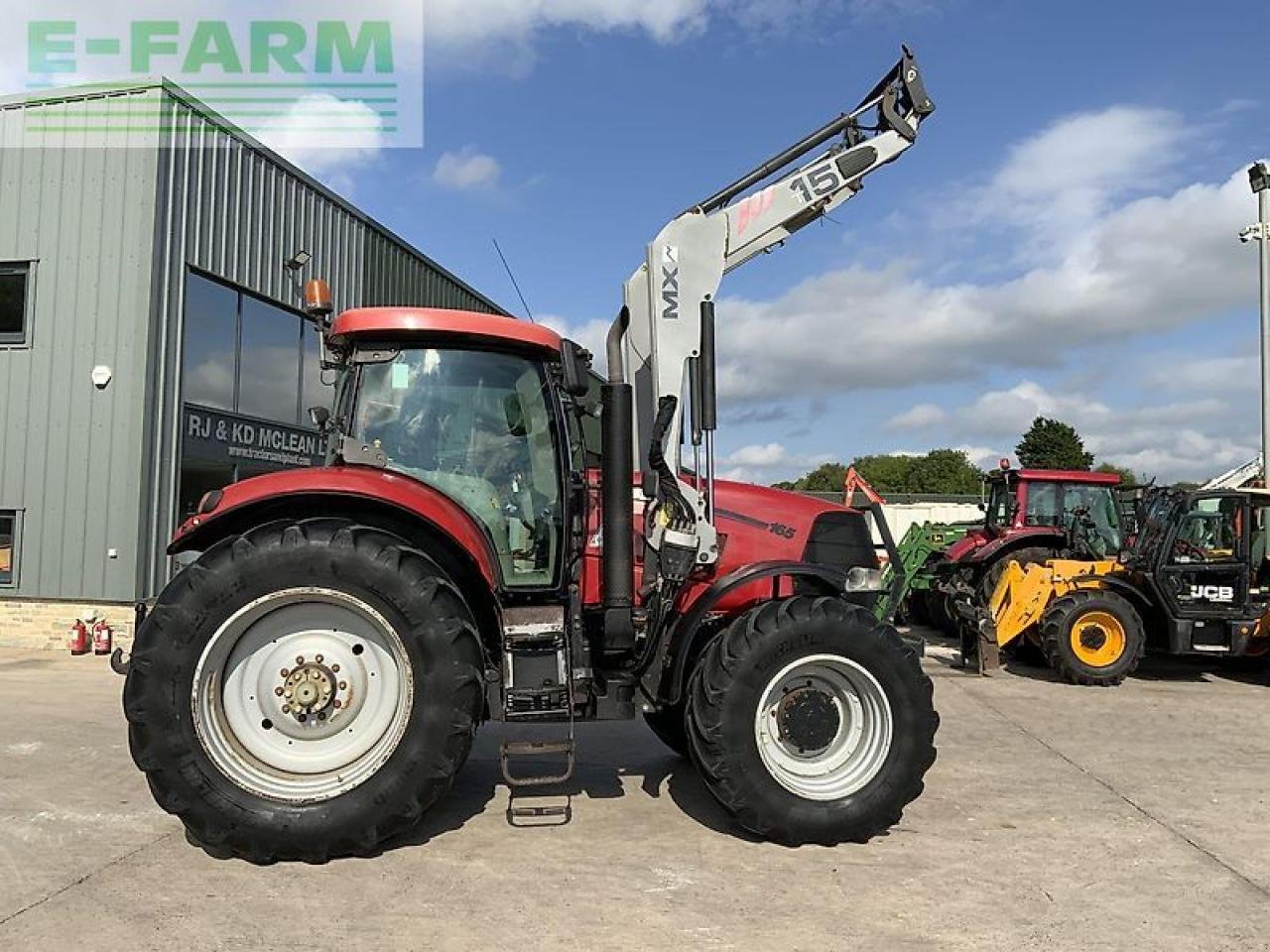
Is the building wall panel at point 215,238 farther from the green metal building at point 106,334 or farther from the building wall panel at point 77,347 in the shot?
the building wall panel at point 77,347

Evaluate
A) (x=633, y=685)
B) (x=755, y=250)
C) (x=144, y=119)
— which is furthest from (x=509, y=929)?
(x=144, y=119)

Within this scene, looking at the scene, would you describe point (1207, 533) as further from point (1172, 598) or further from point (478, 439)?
point (478, 439)

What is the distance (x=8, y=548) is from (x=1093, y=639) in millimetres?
12030

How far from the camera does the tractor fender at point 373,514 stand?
419 cm

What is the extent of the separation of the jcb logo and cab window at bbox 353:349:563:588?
7930 millimetres

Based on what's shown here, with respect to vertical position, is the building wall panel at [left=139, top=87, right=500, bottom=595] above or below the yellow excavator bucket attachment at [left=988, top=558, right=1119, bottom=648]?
above

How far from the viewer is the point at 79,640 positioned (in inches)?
417

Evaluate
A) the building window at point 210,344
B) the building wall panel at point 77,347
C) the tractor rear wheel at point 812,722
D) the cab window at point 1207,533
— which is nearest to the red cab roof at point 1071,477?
the cab window at point 1207,533

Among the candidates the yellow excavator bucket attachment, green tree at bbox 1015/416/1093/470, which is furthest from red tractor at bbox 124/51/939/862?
green tree at bbox 1015/416/1093/470

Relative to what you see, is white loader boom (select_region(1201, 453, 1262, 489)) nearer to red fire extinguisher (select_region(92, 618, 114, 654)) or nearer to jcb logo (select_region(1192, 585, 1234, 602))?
jcb logo (select_region(1192, 585, 1234, 602))

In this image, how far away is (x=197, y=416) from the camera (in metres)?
11.7

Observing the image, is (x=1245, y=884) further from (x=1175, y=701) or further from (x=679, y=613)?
(x=1175, y=701)

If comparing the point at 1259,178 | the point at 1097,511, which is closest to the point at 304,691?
the point at 1097,511

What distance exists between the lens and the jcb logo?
9633 millimetres
